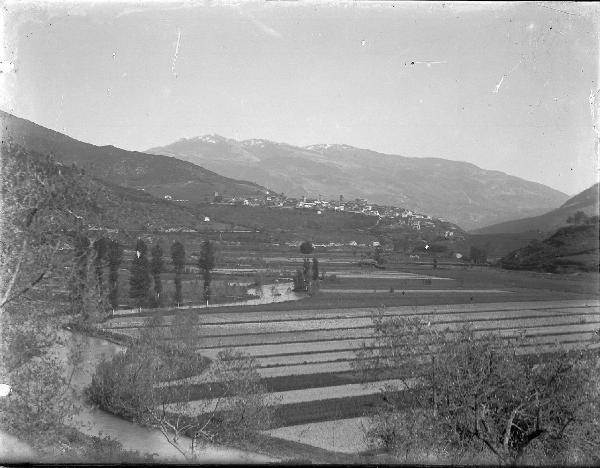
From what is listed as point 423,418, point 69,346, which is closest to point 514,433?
point 423,418

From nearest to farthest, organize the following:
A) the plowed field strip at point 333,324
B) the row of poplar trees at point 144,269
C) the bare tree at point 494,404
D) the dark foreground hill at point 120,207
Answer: the dark foreground hill at point 120,207 < the bare tree at point 494,404 < the row of poplar trees at point 144,269 < the plowed field strip at point 333,324

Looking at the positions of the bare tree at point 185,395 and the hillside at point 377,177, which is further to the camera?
the hillside at point 377,177

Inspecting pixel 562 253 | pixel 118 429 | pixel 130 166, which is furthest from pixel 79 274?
pixel 562 253

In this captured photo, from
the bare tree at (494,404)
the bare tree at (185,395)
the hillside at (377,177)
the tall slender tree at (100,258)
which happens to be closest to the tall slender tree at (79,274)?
the tall slender tree at (100,258)

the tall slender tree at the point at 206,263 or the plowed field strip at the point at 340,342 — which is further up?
the tall slender tree at the point at 206,263

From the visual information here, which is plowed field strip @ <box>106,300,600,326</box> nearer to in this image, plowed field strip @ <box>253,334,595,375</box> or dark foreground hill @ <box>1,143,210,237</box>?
plowed field strip @ <box>253,334,595,375</box>

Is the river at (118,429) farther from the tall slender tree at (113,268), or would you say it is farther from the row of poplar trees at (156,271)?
the row of poplar trees at (156,271)

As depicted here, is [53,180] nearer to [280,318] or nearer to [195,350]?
[195,350]
